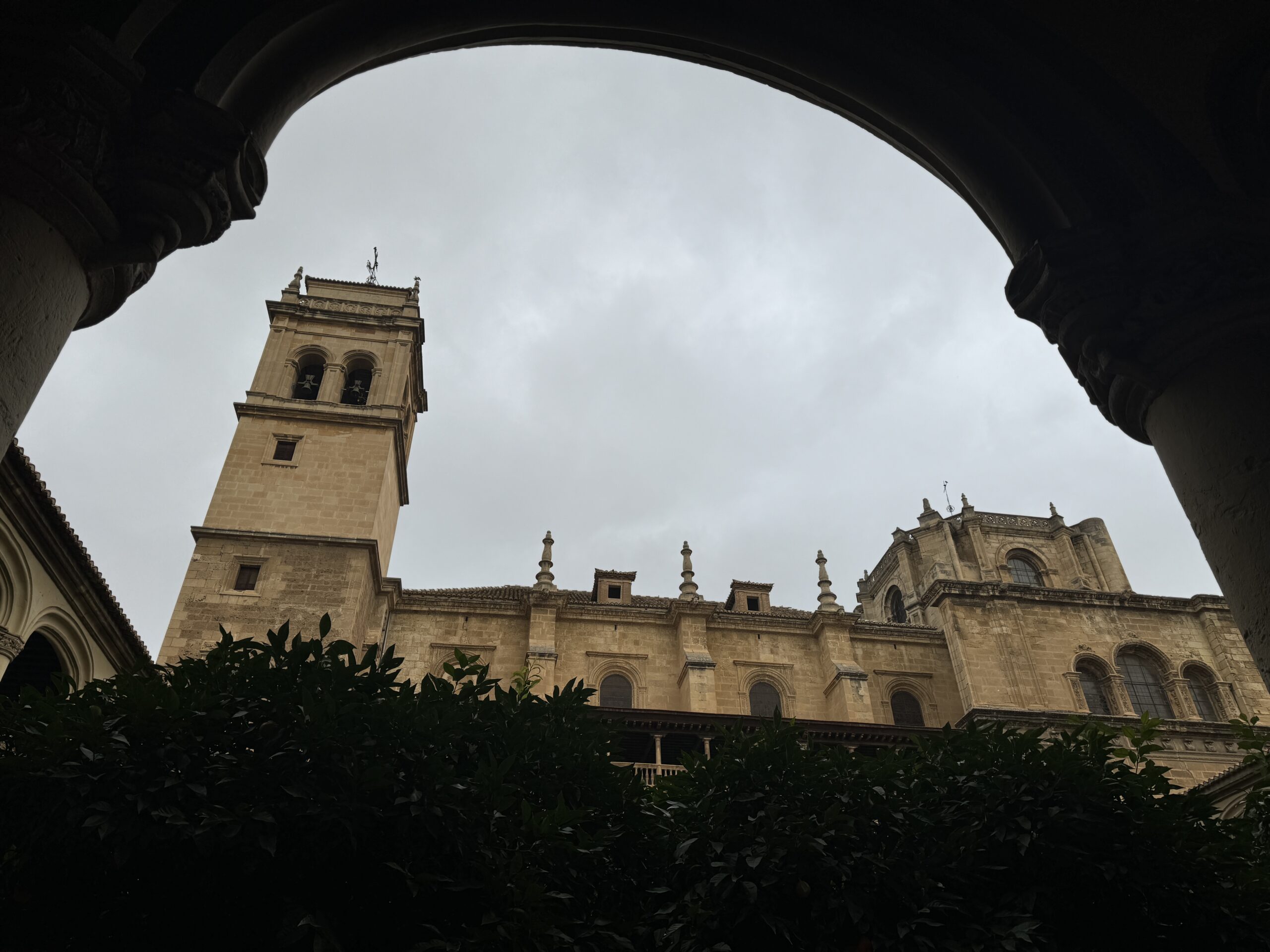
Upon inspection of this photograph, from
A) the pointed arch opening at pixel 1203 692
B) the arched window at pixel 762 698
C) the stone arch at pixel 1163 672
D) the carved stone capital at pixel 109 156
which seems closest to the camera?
the carved stone capital at pixel 109 156

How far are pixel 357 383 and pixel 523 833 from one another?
77.3 feet

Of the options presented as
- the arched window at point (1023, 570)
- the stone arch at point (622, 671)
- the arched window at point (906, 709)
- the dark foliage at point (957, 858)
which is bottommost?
the dark foliage at point (957, 858)

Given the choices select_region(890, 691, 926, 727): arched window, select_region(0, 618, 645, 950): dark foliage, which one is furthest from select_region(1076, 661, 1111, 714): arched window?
select_region(0, 618, 645, 950): dark foliage

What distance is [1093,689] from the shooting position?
25266 millimetres

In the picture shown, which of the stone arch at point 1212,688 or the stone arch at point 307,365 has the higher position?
the stone arch at point 307,365

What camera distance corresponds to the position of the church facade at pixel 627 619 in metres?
21.5

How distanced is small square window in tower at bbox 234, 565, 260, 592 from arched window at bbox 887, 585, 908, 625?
72.4ft

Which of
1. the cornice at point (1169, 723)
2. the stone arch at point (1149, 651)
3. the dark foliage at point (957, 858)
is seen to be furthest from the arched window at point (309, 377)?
the stone arch at point (1149, 651)

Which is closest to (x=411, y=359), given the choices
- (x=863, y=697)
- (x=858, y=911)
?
(x=863, y=697)

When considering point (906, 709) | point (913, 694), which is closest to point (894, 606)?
point (913, 694)

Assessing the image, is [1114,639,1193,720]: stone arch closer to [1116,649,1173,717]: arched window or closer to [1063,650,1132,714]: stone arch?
[1116,649,1173,717]: arched window

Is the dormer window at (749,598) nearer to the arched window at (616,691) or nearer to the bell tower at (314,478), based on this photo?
the arched window at (616,691)

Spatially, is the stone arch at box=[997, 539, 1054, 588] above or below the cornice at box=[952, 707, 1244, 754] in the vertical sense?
above

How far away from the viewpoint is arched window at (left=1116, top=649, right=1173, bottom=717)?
2502 cm
